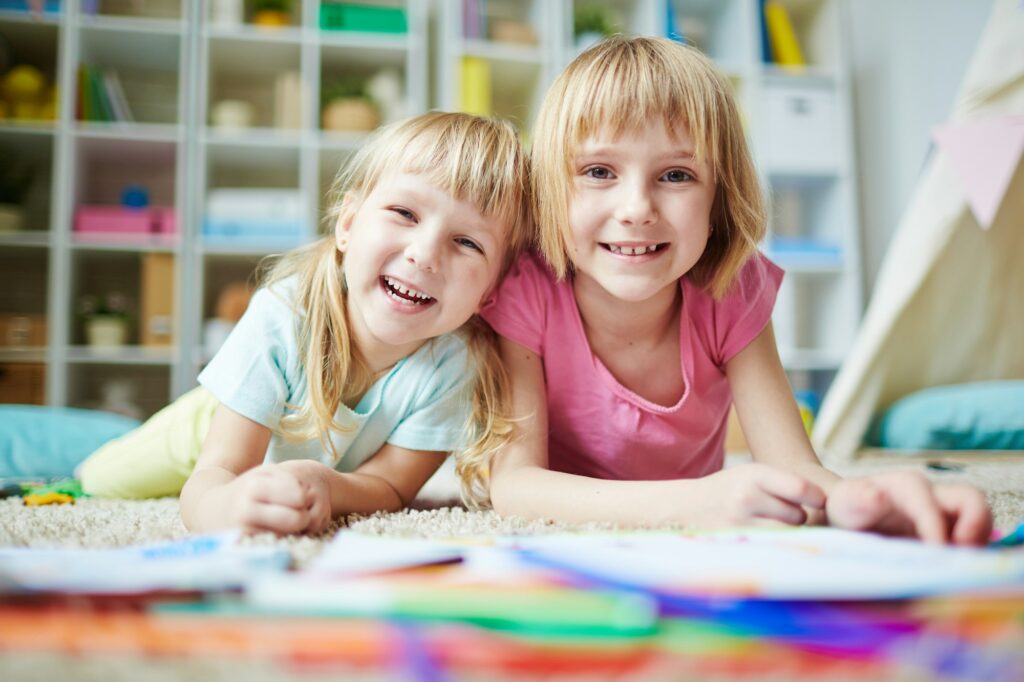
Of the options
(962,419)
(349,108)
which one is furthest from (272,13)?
(962,419)

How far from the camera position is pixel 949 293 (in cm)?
171

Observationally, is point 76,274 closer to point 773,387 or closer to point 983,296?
point 773,387

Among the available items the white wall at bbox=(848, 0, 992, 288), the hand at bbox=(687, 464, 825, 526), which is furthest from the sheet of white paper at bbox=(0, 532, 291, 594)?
the white wall at bbox=(848, 0, 992, 288)

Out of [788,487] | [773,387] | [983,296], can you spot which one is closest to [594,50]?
[773,387]

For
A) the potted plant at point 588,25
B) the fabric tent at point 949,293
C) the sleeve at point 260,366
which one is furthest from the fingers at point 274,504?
the potted plant at point 588,25

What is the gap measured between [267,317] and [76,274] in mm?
1940

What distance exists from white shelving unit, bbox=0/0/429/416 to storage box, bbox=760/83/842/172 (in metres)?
1.21

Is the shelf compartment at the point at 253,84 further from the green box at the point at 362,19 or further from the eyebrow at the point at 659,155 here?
the eyebrow at the point at 659,155

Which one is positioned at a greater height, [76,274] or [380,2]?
[380,2]

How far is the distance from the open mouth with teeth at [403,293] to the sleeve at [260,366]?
121 millimetres

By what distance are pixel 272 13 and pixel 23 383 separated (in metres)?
1.39

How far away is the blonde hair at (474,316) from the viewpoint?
2.61 feet

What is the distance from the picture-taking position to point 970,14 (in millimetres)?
2418

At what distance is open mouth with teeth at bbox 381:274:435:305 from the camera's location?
2.57 feet
